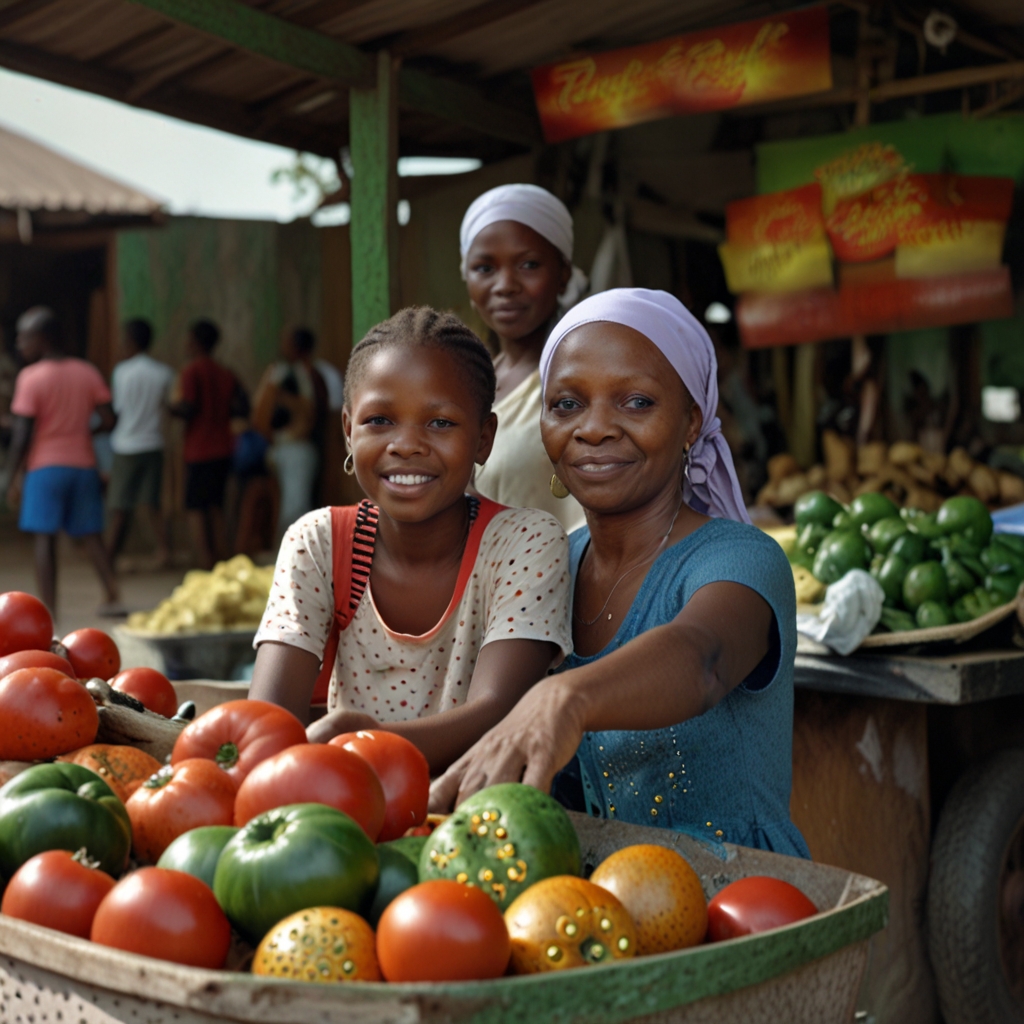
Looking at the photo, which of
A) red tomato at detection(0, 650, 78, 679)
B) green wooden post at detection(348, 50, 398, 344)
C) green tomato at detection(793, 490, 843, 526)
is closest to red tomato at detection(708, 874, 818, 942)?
red tomato at detection(0, 650, 78, 679)

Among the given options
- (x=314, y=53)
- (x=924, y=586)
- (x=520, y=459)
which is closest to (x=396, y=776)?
(x=520, y=459)

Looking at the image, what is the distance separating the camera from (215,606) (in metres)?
5.10

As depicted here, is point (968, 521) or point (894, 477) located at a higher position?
point (894, 477)

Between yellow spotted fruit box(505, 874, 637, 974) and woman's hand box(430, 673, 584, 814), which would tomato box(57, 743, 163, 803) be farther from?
yellow spotted fruit box(505, 874, 637, 974)

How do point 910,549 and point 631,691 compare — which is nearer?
point 631,691

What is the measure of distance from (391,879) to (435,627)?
0.87 metres

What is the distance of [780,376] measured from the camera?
7.79 m

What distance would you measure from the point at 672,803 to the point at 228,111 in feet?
16.0

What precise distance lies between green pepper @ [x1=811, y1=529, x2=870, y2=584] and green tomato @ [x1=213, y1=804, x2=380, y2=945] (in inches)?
104

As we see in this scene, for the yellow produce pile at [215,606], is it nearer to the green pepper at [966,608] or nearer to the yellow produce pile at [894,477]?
the green pepper at [966,608]

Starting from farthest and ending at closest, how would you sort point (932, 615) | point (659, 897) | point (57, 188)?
point (57, 188) → point (932, 615) → point (659, 897)

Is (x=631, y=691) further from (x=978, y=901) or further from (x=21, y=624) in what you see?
(x=978, y=901)

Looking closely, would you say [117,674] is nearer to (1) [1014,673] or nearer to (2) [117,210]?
(1) [1014,673]

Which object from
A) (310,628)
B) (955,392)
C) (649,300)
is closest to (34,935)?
(310,628)
